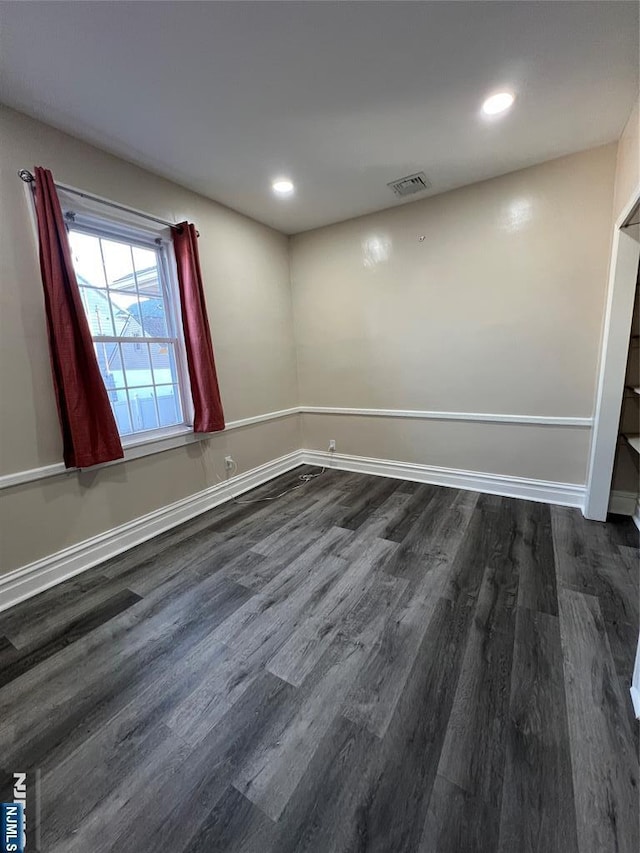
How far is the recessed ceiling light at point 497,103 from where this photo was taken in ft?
6.03

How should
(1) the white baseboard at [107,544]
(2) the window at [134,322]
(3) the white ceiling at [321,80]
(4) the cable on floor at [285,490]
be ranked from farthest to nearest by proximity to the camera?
(4) the cable on floor at [285,490] < (2) the window at [134,322] < (1) the white baseboard at [107,544] < (3) the white ceiling at [321,80]

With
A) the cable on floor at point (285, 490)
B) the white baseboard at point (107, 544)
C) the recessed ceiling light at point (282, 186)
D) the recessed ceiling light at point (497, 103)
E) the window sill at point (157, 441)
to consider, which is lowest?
the cable on floor at point (285, 490)

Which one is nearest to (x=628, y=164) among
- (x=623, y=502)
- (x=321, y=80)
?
(x=321, y=80)

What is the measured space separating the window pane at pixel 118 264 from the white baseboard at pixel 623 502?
3942mm

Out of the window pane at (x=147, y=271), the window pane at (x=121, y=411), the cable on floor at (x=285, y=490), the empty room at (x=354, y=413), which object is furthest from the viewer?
the cable on floor at (x=285, y=490)

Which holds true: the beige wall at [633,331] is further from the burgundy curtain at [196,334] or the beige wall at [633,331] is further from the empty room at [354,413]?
the burgundy curtain at [196,334]

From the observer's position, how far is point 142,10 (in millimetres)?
1317

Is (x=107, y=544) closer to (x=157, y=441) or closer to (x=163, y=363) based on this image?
(x=157, y=441)

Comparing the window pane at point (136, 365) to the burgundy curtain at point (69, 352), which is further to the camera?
the window pane at point (136, 365)

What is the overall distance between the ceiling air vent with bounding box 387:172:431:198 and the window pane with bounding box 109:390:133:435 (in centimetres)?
268

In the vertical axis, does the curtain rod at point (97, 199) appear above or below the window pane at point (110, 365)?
above

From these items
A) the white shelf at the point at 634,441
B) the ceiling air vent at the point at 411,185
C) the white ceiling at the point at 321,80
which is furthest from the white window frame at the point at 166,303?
the white shelf at the point at 634,441

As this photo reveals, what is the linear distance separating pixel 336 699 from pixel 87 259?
289 cm

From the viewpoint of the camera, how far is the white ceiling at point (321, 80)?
138cm
